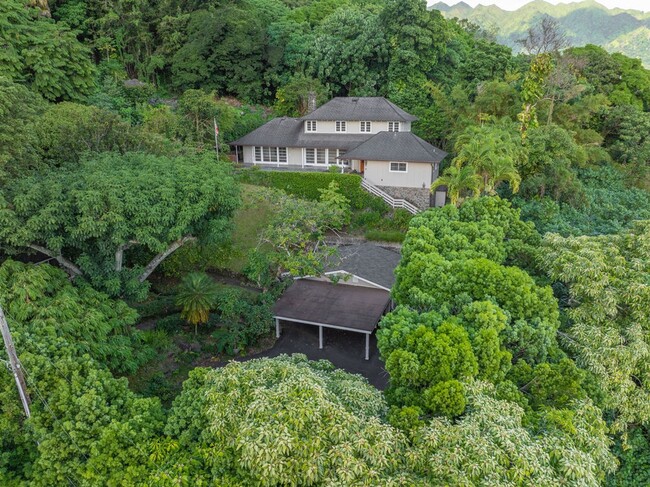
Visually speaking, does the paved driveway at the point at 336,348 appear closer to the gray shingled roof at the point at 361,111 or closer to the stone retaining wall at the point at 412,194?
the stone retaining wall at the point at 412,194

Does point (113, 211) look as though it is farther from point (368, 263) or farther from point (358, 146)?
point (358, 146)

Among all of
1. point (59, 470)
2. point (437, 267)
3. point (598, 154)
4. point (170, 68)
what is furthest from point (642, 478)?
point (170, 68)

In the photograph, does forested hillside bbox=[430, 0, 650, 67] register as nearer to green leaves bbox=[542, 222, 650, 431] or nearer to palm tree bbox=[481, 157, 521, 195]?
palm tree bbox=[481, 157, 521, 195]

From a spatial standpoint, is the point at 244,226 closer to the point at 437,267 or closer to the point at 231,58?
the point at 437,267

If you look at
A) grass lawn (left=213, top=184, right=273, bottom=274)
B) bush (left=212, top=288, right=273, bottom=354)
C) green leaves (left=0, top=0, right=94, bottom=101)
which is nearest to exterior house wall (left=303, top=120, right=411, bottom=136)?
grass lawn (left=213, top=184, right=273, bottom=274)

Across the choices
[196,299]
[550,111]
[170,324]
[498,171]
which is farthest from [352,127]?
[170,324]

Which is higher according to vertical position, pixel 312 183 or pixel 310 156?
pixel 310 156

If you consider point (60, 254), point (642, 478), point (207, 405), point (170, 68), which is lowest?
point (642, 478)

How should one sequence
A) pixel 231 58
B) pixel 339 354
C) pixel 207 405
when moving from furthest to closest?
pixel 231 58 → pixel 339 354 → pixel 207 405
